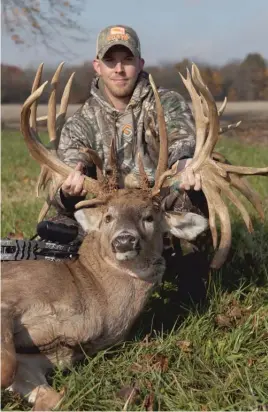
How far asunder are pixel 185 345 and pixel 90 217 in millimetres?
1012

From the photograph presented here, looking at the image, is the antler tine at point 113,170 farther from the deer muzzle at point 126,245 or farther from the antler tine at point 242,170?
the antler tine at point 242,170

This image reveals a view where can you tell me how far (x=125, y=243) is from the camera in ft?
13.0

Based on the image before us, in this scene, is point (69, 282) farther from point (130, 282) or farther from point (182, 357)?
point (182, 357)

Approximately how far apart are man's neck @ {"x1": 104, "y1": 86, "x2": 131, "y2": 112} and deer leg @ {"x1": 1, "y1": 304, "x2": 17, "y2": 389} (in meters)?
2.52

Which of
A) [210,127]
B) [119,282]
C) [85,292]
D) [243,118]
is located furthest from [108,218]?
[243,118]

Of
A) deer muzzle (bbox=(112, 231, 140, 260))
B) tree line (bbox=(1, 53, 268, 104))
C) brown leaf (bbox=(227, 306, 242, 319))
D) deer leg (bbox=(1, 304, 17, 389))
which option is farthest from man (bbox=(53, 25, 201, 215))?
tree line (bbox=(1, 53, 268, 104))

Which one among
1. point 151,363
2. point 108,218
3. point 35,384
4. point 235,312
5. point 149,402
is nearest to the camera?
point 149,402

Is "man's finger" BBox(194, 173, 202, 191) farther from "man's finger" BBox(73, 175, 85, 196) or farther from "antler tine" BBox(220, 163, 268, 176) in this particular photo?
"man's finger" BBox(73, 175, 85, 196)

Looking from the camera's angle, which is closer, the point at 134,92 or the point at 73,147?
the point at 73,147

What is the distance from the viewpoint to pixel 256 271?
5.43 meters

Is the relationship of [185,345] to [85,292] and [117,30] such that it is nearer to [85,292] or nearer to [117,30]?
[85,292]

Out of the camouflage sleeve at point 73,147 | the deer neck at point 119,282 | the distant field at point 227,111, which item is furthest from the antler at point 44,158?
the distant field at point 227,111

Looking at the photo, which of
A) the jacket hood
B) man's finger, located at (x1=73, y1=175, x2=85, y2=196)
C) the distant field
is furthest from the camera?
the distant field

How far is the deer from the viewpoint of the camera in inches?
152
